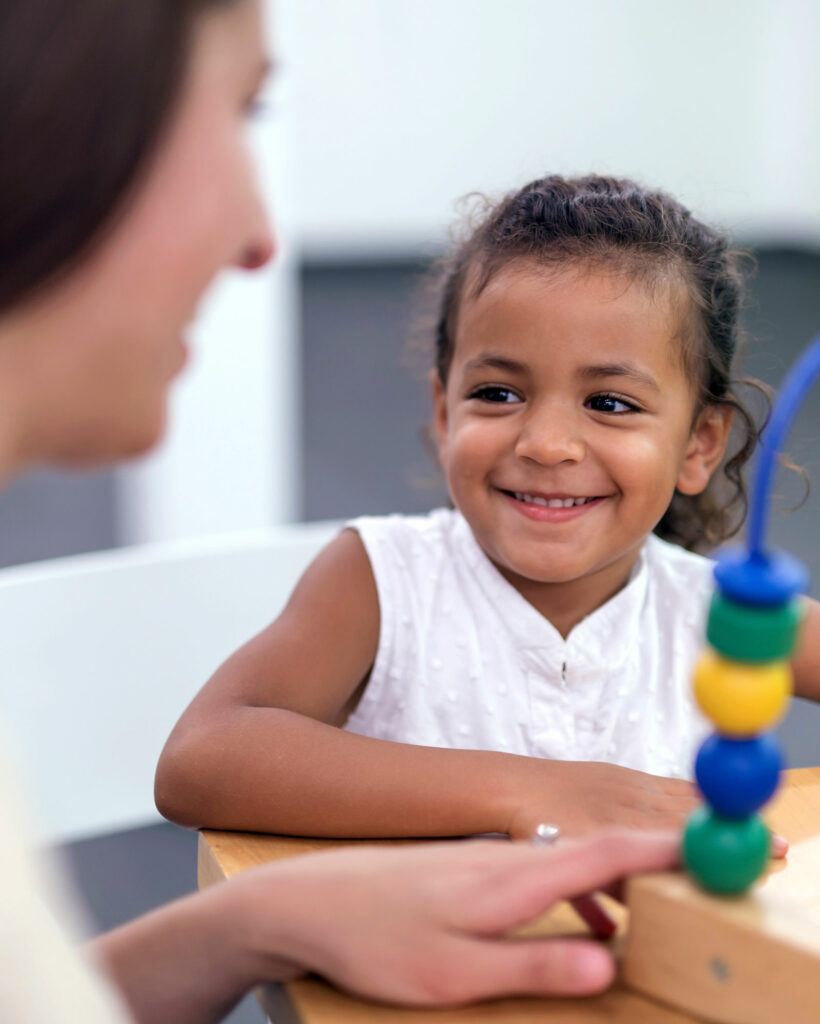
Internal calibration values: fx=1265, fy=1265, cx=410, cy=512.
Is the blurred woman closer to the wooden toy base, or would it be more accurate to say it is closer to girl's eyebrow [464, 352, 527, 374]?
the wooden toy base

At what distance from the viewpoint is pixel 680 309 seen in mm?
995

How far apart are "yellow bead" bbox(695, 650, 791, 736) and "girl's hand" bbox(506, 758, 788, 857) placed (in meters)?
0.23

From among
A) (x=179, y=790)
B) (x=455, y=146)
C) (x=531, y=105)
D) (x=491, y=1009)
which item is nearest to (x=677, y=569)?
(x=179, y=790)

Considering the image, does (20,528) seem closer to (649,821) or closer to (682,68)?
(649,821)

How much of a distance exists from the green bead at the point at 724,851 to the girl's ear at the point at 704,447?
55cm

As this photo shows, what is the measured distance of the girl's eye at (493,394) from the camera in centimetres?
98

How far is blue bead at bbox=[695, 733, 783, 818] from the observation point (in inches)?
20.2

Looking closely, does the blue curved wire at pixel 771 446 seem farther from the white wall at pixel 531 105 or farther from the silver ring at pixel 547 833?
the white wall at pixel 531 105

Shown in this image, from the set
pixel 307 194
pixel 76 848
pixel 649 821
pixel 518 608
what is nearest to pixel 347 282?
pixel 307 194

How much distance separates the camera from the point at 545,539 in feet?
3.17

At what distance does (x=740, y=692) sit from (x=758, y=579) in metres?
0.05

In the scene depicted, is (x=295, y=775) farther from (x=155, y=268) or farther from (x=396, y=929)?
(x=155, y=268)

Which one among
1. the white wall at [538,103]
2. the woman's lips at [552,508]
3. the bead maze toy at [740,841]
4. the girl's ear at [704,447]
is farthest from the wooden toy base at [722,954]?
the white wall at [538,103]

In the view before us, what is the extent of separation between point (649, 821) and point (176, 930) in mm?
286
